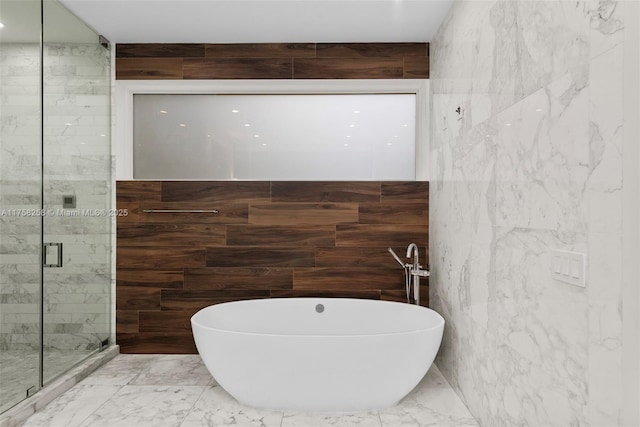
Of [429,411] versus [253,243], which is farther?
[253,243]

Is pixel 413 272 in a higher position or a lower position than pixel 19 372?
higher

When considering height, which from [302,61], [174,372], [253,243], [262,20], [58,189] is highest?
[262,20]

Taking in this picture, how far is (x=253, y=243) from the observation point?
3.46 metres

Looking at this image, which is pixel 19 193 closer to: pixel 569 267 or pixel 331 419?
pixel 331 419

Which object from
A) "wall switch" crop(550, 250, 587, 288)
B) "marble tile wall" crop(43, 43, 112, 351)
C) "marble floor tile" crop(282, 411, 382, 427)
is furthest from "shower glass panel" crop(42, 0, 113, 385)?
"wall switch" crop(550, 250, 587, 288)

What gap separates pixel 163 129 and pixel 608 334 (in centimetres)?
317

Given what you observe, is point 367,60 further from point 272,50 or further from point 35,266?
point 35,266

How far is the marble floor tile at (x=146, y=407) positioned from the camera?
2.32m

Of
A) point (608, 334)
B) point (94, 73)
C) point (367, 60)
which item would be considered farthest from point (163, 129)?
point (608, 334)

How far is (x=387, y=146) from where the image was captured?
354 centimetres

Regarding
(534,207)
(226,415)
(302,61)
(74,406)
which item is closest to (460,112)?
(534,207)

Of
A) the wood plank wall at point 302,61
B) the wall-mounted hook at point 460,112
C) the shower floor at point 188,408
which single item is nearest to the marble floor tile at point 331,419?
the shower floor at point 188,408

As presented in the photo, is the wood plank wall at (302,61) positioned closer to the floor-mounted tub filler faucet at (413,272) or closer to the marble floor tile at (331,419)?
the floor-mounted tub filler faucet at (413,272)

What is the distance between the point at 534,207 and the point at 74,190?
103 inches
